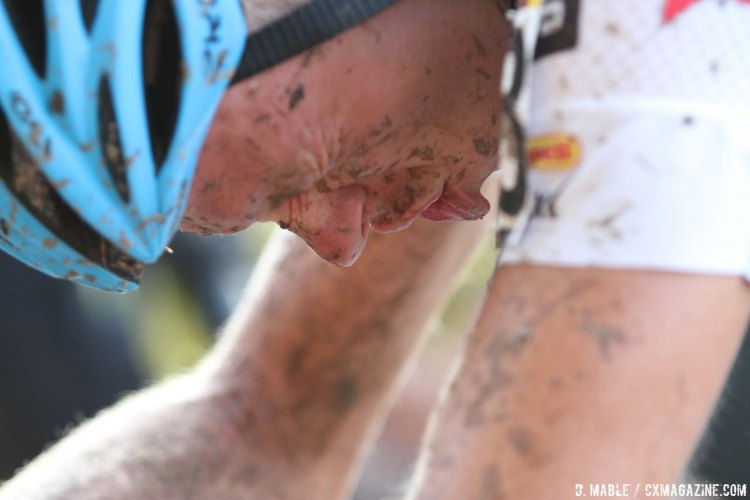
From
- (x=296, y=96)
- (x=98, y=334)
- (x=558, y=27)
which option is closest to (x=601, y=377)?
(x=558, y=27)

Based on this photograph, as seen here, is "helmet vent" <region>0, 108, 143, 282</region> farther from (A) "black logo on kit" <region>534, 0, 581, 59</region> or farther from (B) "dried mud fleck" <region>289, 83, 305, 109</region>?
(A) "black logo on kit" <region>534, 0, 581, 59</region>

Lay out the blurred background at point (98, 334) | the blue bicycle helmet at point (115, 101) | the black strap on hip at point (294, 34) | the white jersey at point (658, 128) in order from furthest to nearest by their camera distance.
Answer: the blurred background at point (98, 334)
the black strap on hip at point (294, 34)
the blue bicycle helmet at point (115, 101)
the white jersey at point (658, 128)

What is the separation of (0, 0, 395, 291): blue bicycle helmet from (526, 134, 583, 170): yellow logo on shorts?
358 mm

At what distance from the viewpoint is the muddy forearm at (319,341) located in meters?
2.02

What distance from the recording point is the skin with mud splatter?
3.97 ft

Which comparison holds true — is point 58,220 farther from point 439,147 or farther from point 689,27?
point 689,27

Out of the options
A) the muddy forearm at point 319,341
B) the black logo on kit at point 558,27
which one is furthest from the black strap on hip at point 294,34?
the muddy forearm at point 319,341

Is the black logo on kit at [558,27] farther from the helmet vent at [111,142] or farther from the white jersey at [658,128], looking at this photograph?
the helmet vent at [111,142]

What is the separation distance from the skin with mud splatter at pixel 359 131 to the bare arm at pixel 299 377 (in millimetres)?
530

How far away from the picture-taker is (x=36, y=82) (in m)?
1.05

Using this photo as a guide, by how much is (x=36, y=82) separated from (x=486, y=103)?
0.60 meters

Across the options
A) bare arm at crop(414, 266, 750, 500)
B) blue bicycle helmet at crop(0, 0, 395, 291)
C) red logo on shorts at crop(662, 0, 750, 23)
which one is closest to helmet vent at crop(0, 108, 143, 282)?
blue bicycle helmet at crop(0, 0, 395, 291)

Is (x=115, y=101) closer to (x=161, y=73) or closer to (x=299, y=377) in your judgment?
(x=161, y=73)

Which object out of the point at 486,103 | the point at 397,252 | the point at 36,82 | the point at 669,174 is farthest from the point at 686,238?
the point at 397,252
